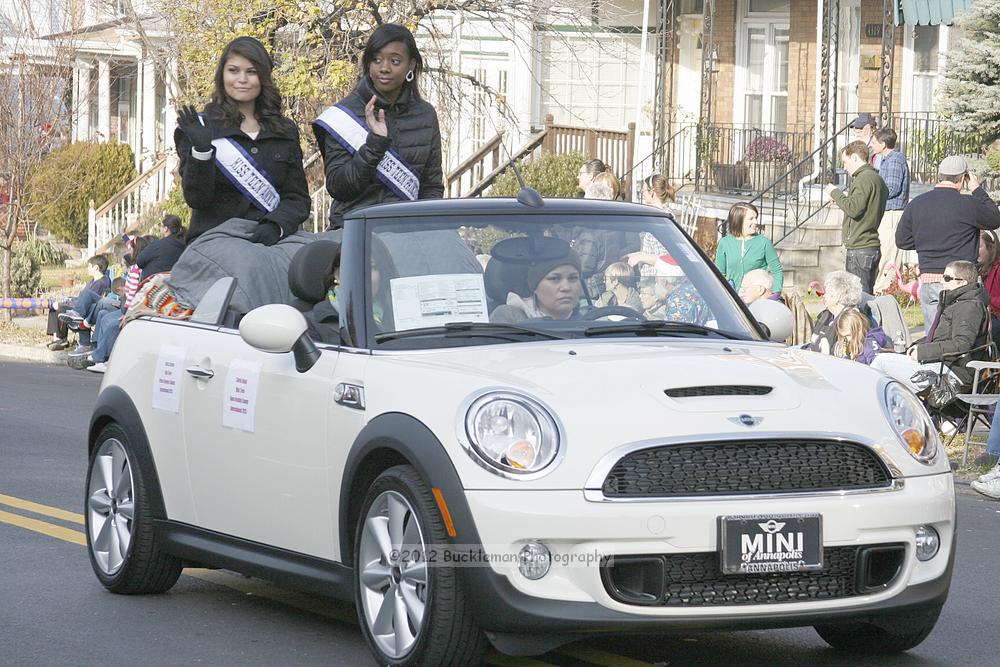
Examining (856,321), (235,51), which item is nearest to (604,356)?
(235,51)

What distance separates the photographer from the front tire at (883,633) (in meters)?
5.93

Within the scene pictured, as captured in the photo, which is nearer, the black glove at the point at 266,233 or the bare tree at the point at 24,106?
the black glove at the point at 266,233

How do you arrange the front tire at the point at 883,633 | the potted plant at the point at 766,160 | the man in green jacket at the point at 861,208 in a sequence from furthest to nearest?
the potted plant at the point at 766,160
the man in green jacket at the point at 861,208
the front tire at the point at 883,633

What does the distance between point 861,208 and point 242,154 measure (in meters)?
8.21

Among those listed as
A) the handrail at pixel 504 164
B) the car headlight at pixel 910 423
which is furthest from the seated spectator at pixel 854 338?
the handrail at pixel 504 164

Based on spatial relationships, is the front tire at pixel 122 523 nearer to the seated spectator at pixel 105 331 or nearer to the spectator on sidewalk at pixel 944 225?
the spectator on sidewalk at pixel 944 225

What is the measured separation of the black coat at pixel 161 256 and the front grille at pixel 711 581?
10.4 m

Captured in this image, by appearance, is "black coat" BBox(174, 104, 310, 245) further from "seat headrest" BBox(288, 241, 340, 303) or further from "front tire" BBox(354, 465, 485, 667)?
"front tire" BBox(354, 465, 485, 667)

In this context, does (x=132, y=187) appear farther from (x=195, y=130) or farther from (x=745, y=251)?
(x=195, y=130)

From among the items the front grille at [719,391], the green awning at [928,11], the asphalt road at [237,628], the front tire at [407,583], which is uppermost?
the green awning at [928,11]

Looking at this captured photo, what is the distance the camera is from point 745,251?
48.1 ft

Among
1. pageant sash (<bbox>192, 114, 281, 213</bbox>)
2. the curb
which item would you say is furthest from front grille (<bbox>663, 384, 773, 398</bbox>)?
the curb

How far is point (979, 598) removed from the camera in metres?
7.61

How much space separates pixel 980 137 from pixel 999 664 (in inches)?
712
